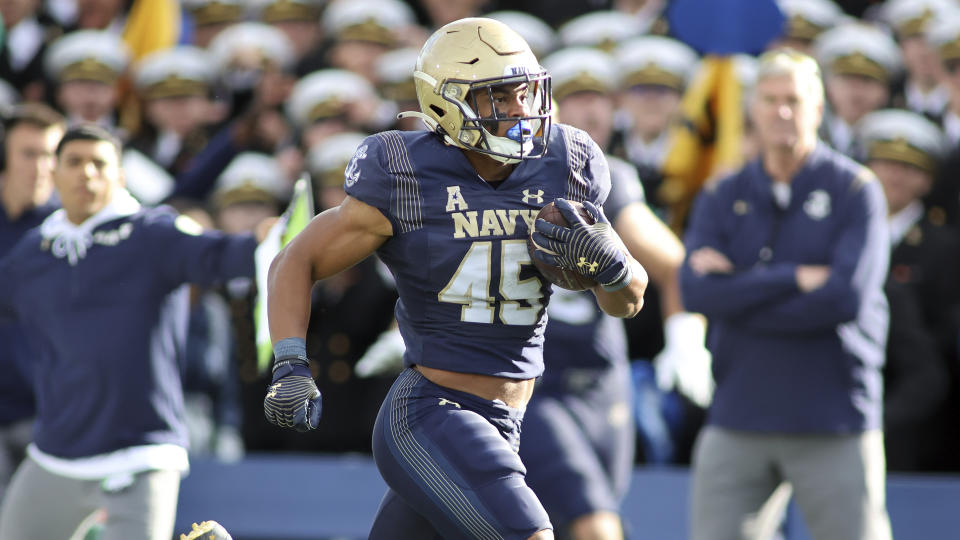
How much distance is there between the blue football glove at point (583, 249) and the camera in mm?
3789

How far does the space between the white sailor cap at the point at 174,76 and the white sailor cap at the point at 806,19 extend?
3.73 m

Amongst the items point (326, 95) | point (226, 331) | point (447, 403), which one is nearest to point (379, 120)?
point (326, 95)

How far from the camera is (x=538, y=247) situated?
389 centimetres

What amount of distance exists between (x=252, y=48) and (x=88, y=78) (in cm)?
109

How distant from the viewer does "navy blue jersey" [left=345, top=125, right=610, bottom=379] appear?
400 centimetres

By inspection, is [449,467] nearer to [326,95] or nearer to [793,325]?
[793,325]

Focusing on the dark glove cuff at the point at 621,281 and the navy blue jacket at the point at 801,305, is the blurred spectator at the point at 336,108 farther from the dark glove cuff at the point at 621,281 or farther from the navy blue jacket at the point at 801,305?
the dark glove cuff at the point at 621,281

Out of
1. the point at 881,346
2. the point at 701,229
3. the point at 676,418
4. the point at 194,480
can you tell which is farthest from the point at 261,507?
the point at 881,346

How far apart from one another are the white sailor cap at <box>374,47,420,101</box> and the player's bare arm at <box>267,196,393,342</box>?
4.55m

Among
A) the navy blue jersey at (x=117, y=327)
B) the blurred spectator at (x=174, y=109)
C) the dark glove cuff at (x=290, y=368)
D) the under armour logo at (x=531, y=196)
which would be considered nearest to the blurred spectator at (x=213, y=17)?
the blurred spectator at (x=174, y=109)

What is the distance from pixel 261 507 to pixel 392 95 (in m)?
2.68

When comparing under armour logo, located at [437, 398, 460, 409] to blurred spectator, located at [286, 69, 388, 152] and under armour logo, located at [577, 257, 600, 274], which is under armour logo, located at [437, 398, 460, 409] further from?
blurred spectator, located at [286, 69, 388, 152]

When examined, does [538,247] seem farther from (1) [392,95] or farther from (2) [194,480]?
(1) [392,95]

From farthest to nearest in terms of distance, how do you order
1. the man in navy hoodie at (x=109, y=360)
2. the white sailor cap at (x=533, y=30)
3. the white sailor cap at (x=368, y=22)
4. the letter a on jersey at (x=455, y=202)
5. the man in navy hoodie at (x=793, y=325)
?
the white sailor cap at (x=368, y=22) → the white sailor cap at (x=533, y=30) → the man in navy hoodie at (x=793, y=325) → the man in navy hoodie at (x=109, y=360) → the letter a on jersey at (x=455, y=202)
